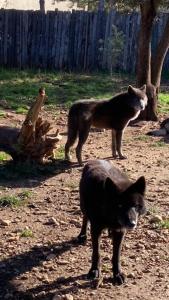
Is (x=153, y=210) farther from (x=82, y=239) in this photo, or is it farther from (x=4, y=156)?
(x=4, y=156)

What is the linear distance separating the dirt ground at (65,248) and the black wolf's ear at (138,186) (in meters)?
1.08

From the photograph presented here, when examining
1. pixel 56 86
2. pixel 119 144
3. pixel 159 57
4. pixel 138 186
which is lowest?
pixel 119 144

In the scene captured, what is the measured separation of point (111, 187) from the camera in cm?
518

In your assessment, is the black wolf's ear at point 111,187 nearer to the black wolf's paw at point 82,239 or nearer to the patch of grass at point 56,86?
the black wolf's paw at point 82,239

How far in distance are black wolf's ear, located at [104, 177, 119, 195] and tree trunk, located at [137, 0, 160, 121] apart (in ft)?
28.3

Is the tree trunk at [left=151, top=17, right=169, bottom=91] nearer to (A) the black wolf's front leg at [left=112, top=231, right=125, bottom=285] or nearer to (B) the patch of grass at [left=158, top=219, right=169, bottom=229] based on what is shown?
(B) the patch of grass at [left=158, top=219, right=169, bottom=229]

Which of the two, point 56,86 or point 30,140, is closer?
point 30,140

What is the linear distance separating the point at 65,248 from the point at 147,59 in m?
7.88

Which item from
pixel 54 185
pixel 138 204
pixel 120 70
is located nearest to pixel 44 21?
pixel 120 70

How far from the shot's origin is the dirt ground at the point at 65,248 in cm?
571

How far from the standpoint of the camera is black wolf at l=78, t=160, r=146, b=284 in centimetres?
518

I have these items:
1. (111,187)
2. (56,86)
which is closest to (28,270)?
(111,187)

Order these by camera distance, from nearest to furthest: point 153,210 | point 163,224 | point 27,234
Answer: point 27,234, point 163,224, point 153,210

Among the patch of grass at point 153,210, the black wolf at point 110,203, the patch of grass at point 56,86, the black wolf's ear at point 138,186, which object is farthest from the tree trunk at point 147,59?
the black wolf's ear at point 138,186
